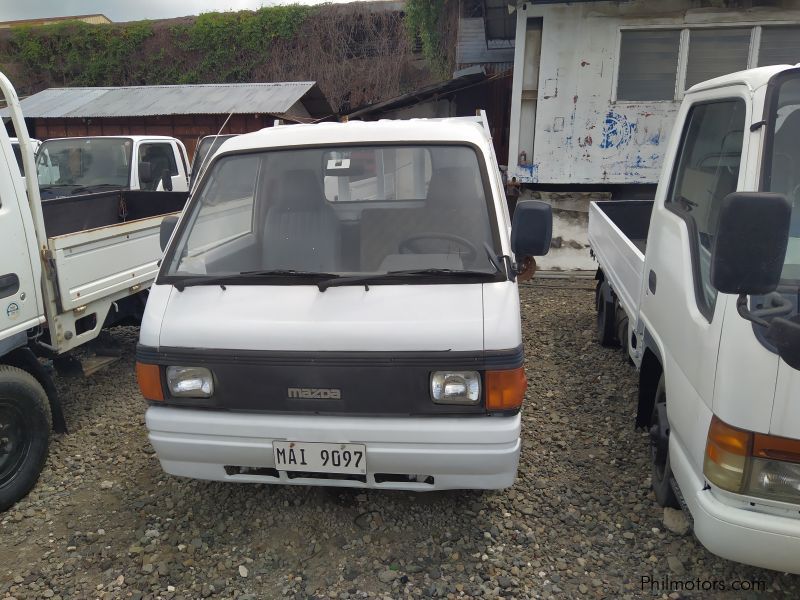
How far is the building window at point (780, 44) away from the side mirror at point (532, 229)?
21.3 feet

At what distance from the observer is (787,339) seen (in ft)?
5.33

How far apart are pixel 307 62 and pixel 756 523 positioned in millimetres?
24788

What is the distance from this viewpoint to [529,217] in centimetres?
279

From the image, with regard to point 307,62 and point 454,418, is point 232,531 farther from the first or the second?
point 307,62

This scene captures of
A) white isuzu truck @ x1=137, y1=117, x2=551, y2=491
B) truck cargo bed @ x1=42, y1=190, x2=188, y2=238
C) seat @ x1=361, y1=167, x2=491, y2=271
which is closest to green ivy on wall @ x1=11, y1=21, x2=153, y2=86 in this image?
truck cargo bed @ x1=42, y1=190, x2=188, y2=238

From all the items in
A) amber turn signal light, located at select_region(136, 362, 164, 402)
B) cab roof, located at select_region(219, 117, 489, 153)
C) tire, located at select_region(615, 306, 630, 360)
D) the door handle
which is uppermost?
cab roof, located at select_region(219, 117, 489, 153)

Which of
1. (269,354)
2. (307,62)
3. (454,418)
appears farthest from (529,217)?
(307,62)

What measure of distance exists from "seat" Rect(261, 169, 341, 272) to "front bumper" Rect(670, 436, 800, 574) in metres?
1.86

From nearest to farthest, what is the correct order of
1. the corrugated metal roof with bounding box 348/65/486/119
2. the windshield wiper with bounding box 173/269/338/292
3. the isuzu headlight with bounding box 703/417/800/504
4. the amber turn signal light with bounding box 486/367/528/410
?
the isuzu headlight with bounding box 703/417/800/504 < the amber turn signal light with bounding box 486/367/528/410 < the windshield wiper with bounding box 173/269/338/292 < the corrugated metal roof with bounding box 348/65/486/119

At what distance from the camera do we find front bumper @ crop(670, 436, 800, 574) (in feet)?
6.26

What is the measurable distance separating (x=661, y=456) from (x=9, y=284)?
3555 mm

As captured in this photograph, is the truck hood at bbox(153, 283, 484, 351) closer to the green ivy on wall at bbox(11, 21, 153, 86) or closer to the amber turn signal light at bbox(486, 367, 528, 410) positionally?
the amber turn signal light at bbox(486, 367, 528, 410)

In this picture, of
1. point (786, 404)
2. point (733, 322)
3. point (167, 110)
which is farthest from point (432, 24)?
Answer: point (786, 404)

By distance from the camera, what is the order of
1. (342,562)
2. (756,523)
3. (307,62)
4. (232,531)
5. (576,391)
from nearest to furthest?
(756,523), (342,562), (232,531), (576,391), (307,62)
